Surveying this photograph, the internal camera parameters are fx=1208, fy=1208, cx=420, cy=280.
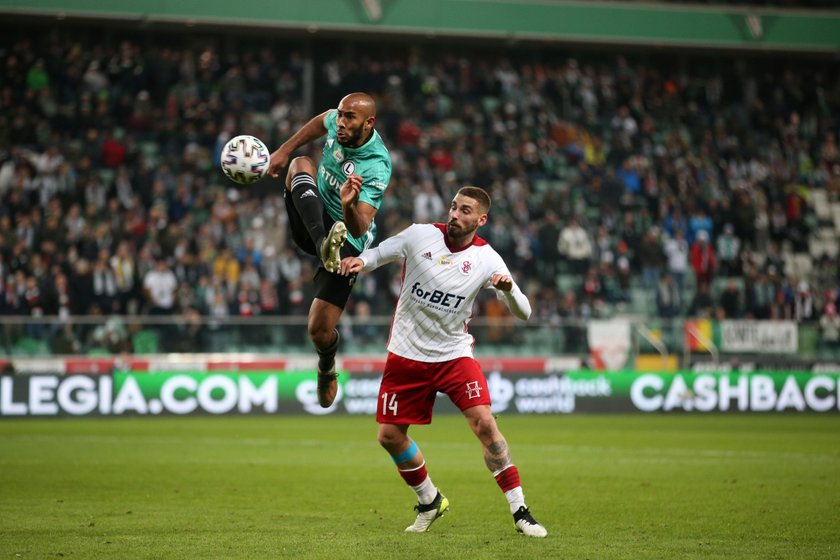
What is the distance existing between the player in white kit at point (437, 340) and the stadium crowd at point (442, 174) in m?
13.1

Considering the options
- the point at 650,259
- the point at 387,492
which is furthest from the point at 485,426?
the point at 650,259

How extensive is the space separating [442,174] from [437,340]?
19810 millimetres

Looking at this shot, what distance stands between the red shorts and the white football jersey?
64 millimetres

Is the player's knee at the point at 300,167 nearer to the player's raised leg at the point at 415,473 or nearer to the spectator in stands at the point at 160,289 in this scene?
the player's raised leg at the point at 415,473

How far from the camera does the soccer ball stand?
344 inches

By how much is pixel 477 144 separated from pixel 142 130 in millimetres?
7919

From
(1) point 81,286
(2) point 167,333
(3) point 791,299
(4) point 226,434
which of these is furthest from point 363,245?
(3) point 791,299

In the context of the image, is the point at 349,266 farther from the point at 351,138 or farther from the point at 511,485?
the point at 511,485

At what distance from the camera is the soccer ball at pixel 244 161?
8734 mm

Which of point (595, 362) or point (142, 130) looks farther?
point (142, 130)

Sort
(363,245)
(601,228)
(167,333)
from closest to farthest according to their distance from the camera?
(363,245) < (167,333) < (601,228)

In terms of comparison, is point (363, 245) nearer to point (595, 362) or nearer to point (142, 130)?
point (595, 362)

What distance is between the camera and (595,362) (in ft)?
76.0

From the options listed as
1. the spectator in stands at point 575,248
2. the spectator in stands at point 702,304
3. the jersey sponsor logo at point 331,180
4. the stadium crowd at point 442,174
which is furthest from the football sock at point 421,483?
the spectator in stands at point 575,248
